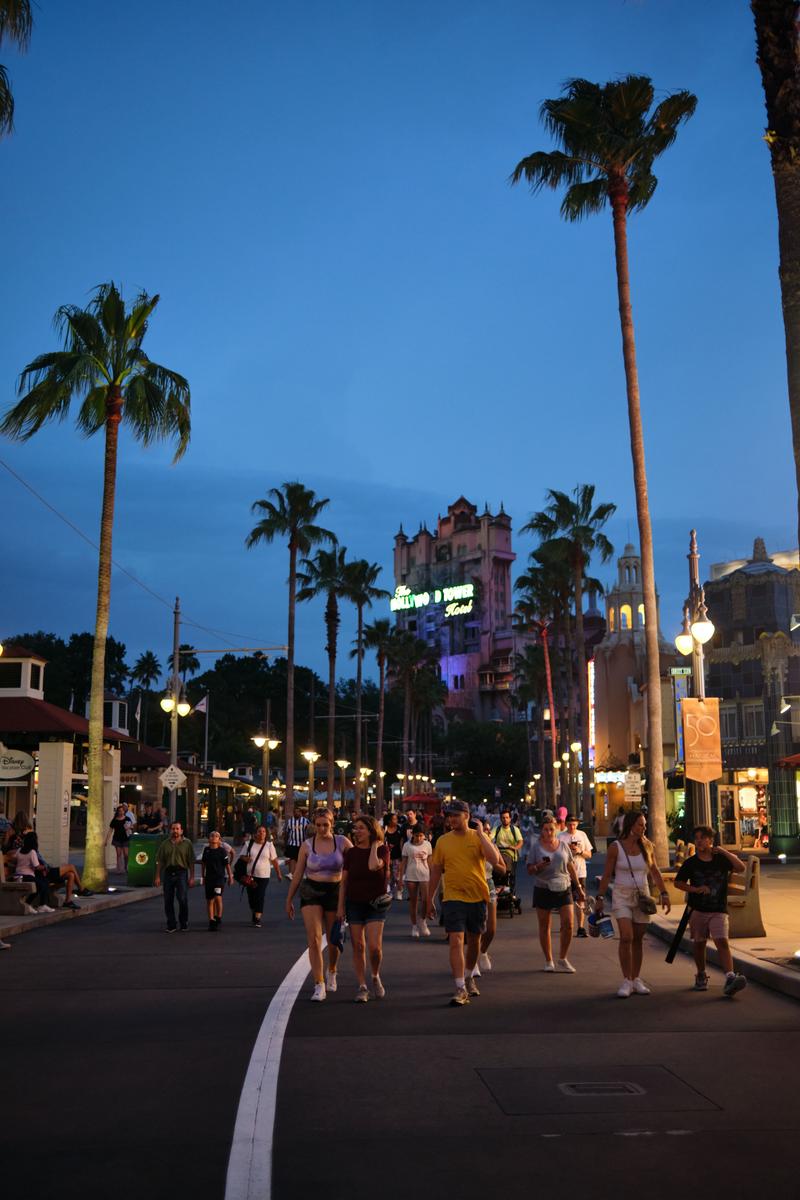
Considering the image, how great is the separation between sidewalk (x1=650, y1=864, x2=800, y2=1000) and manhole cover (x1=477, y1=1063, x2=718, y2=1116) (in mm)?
4279

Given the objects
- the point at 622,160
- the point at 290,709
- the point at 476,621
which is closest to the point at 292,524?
the point at 290,709

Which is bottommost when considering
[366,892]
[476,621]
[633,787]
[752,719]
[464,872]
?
[366,892]

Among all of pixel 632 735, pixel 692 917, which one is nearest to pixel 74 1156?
pixel 692 917

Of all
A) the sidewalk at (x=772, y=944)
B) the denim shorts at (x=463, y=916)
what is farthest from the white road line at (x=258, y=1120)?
the sidewalk at (x=772, y=944)

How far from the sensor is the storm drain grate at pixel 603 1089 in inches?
301

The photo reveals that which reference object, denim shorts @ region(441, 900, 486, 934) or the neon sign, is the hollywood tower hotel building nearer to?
the neon sign

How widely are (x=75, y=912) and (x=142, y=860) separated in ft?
24.6

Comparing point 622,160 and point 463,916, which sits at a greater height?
point 622,160

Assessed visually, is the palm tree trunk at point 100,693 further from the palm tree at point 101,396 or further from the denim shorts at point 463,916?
the denim shorts at point 463,916

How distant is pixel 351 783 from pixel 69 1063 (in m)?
147

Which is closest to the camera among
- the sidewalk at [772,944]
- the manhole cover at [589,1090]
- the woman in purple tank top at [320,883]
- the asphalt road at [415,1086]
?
the asphalt road at [415,1086]

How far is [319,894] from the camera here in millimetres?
12242

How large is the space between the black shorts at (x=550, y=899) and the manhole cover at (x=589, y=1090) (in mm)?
5601

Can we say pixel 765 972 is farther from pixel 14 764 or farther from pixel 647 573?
pixel 14 764
